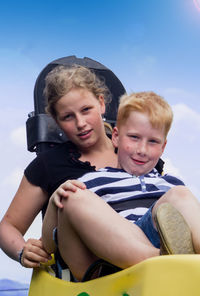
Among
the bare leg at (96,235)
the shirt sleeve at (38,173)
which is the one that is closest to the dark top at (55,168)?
the shirt sleeve at (38,173)

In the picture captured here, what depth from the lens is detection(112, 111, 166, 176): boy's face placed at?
142cm

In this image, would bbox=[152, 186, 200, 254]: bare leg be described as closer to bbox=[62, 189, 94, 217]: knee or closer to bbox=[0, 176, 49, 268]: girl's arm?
bbox=[62, 189, 94, 217]: knee

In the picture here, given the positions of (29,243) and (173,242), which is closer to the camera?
(173,242)

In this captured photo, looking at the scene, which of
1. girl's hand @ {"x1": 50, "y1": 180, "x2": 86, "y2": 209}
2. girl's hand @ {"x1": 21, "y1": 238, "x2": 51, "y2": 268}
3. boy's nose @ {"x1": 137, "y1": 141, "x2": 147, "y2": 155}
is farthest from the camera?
boy's nose @ {"x1": 137, "y1": 141, "x2": 147, "y2": 155}

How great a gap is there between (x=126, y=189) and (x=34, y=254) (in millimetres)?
303

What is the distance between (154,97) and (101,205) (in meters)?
0.56

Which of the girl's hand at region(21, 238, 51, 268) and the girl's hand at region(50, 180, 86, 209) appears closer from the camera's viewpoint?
the girl's hand at region(50, 180, 86, 209)

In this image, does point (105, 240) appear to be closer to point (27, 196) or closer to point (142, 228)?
point (142, 228)

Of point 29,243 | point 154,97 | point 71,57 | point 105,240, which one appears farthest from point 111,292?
point 71,57

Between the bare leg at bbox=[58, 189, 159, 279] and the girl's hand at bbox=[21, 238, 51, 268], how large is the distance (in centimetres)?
16

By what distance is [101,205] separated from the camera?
1039 millimetres

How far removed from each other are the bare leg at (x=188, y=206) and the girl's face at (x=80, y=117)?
0.59 metres

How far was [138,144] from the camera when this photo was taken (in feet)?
4.65

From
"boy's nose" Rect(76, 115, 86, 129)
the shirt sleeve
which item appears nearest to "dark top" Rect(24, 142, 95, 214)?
the shirt sleeve
